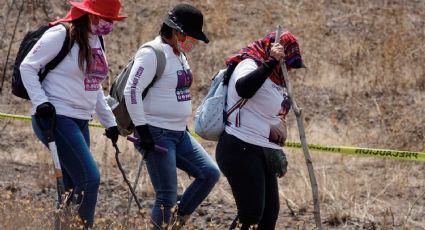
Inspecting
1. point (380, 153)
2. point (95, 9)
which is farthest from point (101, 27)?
point (380, 153)

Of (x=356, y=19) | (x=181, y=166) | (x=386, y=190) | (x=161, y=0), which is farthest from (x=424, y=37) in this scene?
(x=181, y=166)

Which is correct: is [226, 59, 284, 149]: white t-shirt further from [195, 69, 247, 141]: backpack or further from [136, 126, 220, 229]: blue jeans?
[136, 126, 220, 229]: blue jeans

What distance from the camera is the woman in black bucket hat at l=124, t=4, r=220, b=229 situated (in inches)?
220

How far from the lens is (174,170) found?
5.71 m

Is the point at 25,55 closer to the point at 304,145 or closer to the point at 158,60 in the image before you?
the point at 158,60

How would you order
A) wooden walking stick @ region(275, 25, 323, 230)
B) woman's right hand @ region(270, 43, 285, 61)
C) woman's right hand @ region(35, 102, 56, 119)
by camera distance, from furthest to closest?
1. woman's right hand @ region(270, 43, 285, 61)
2. woman's right hand @ region(35, 102, 56, 119)
3. wooden walking stick @ region(275, 25, 323, 230)

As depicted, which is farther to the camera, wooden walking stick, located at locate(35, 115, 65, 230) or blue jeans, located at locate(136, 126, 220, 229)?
blue jeans, located at locate(136, 126, 220, 229)

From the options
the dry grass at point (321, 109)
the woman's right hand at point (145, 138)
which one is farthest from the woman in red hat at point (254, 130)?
the dry grass at point (321, 109)

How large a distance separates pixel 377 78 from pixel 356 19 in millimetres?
2038

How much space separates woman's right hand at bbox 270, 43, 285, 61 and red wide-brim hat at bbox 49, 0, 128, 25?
2.74 ft

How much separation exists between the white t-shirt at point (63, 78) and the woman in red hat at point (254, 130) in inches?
27.9

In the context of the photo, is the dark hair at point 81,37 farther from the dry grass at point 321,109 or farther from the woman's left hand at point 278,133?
the woman's left hand at point 278,133

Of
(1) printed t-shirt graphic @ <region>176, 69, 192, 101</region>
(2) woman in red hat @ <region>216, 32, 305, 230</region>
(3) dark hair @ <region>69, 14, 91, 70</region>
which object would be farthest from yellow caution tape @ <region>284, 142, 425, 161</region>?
(3) dark hair @ <region>69, 14, 91, 70</region>

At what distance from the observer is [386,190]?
916 cm
